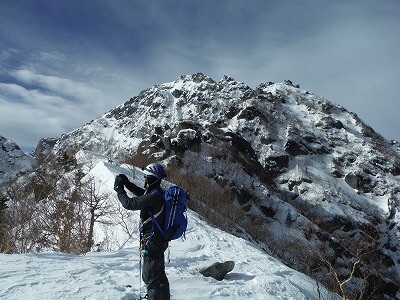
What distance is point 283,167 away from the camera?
3206 inches

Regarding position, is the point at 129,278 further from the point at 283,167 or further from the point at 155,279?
the point at 283,167

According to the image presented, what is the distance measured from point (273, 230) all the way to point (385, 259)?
24.5m

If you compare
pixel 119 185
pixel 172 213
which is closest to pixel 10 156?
pixel 119 185

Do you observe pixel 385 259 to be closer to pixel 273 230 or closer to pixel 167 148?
pixel 273 230

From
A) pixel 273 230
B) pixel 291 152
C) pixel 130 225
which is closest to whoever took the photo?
pixel 130 225

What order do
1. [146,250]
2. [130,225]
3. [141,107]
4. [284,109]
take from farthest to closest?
[141,107] → [284,109] → [130,225] → [146,250]

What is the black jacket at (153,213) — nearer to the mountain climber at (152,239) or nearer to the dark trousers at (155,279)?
the mountain climber at (152,239)

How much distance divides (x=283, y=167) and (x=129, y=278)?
76854mm

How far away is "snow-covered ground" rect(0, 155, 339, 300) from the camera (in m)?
5.90

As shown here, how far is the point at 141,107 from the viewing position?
147750mm

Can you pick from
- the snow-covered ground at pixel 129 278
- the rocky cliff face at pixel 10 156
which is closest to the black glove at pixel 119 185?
the snow-covered ground at pixel 129 278

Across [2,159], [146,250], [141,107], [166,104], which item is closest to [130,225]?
[146,250]

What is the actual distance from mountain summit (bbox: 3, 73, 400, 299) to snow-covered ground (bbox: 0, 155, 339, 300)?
1365 millimetres

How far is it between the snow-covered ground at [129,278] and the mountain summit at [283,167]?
1.36 m
